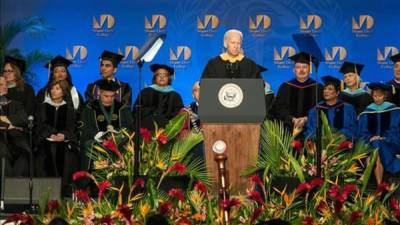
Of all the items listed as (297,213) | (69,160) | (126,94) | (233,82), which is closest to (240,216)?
(297,213)

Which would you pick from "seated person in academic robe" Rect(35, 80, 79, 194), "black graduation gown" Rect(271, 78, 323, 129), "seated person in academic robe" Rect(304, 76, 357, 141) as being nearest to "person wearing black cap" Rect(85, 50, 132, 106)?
"seated person in academic robe" Rect(35, 80, 79, 194)

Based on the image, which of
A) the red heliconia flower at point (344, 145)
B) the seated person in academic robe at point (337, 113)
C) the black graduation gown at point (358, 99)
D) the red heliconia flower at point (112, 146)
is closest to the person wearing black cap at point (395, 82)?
the black graduation gown at point (358, 99)

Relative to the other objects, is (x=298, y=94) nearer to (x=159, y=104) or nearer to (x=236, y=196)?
(x=159, y=104)

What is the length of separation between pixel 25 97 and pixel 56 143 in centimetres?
103

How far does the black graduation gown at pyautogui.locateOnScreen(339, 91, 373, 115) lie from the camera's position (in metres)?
10.6

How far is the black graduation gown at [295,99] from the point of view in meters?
10.5

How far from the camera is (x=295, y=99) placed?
34.9 feet

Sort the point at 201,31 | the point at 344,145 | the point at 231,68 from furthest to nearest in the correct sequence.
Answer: the point at 201,31 → the point at 231,68 → the point at 344,145

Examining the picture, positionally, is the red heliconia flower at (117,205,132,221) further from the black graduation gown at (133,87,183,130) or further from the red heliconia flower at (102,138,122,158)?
the black graduation gown at (133,87,183,130)

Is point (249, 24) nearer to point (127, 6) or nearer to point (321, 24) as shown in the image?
point (321, 24)

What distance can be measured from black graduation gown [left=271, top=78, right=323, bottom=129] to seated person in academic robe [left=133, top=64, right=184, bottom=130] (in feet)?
4.47

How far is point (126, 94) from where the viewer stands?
11.0m

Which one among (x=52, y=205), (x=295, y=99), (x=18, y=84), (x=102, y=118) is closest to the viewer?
(x=52, y=205)

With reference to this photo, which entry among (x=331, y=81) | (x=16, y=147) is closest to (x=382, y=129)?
(x=331, y=81)
